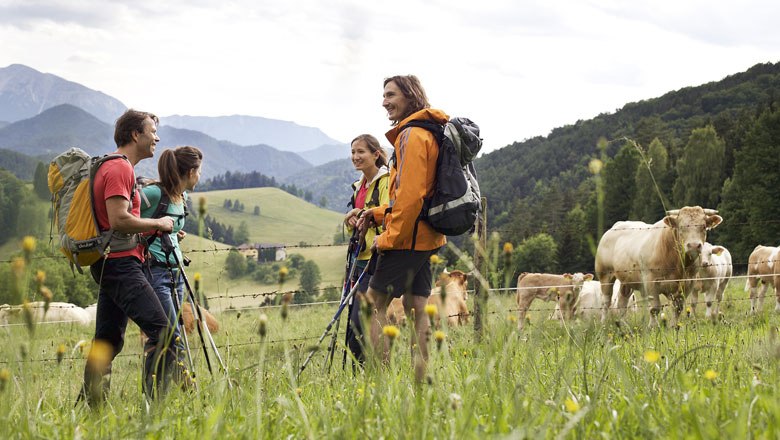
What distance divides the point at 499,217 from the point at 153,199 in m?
96.2

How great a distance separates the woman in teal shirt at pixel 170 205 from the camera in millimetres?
4891

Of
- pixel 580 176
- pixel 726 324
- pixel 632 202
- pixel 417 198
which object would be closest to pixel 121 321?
pixel 417 198

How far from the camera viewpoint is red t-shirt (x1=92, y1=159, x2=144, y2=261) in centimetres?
425

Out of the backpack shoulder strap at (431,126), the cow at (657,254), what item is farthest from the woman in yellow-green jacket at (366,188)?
the cow at (657,254)

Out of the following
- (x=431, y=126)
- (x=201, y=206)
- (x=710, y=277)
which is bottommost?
(x=710, y=277)

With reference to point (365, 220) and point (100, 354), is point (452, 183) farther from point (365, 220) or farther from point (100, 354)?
point (100, 354)

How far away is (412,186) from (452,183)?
266 mm

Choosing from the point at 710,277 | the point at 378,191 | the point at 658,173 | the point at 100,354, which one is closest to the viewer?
the point at 100,354

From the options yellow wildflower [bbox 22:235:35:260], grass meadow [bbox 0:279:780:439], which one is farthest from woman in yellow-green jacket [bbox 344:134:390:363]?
yellow wildflower [bbox 22:235:35:260]

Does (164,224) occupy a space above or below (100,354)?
above

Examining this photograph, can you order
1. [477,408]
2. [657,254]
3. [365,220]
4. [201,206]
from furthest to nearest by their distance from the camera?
[657,254]
[365,220]
[477,408]
[201,206]

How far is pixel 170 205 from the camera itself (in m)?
5.13

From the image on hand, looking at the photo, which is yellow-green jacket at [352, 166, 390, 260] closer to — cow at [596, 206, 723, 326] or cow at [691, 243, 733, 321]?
cow at [596, 206, 723, 326]

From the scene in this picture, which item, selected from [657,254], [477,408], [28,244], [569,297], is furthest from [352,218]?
[657,254]
